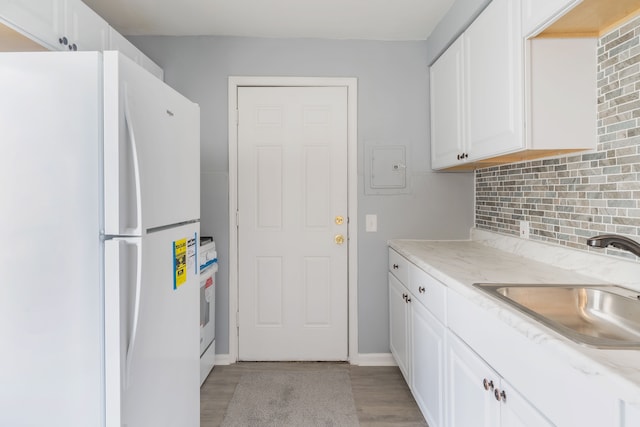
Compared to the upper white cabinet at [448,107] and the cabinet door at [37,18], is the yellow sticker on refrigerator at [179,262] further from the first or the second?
Answer: the upper white cabinet at [448,107]

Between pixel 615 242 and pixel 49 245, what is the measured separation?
1.80 metres

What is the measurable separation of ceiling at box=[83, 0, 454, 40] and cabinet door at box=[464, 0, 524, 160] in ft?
1.68

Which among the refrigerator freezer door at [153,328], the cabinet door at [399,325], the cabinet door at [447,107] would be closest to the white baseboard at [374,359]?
the cabinet door at [399,325]

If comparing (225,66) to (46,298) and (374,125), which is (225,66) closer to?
(374,125)

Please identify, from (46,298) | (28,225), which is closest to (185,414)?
(46,298)

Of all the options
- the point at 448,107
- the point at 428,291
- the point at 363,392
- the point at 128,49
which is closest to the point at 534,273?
the point at 428,291

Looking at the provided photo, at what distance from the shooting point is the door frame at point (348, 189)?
2.63m

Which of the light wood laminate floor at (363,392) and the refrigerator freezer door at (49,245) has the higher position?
the refrigerator freezer door at (49,245)

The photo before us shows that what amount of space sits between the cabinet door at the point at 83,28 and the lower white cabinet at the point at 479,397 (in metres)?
2.18

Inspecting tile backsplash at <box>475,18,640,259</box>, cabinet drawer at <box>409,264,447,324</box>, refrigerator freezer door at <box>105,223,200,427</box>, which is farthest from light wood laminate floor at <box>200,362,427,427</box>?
tile backsplash at <box>475,18,640,259</box>

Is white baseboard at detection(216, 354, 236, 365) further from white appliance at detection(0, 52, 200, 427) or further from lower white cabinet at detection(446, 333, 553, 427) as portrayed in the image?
lower white cabinet at detection(446, 333, 553, 427)

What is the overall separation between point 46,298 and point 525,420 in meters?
1.48

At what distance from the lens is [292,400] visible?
2.19 metres

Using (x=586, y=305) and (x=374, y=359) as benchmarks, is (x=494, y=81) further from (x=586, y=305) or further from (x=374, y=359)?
(x=374, y=359)
